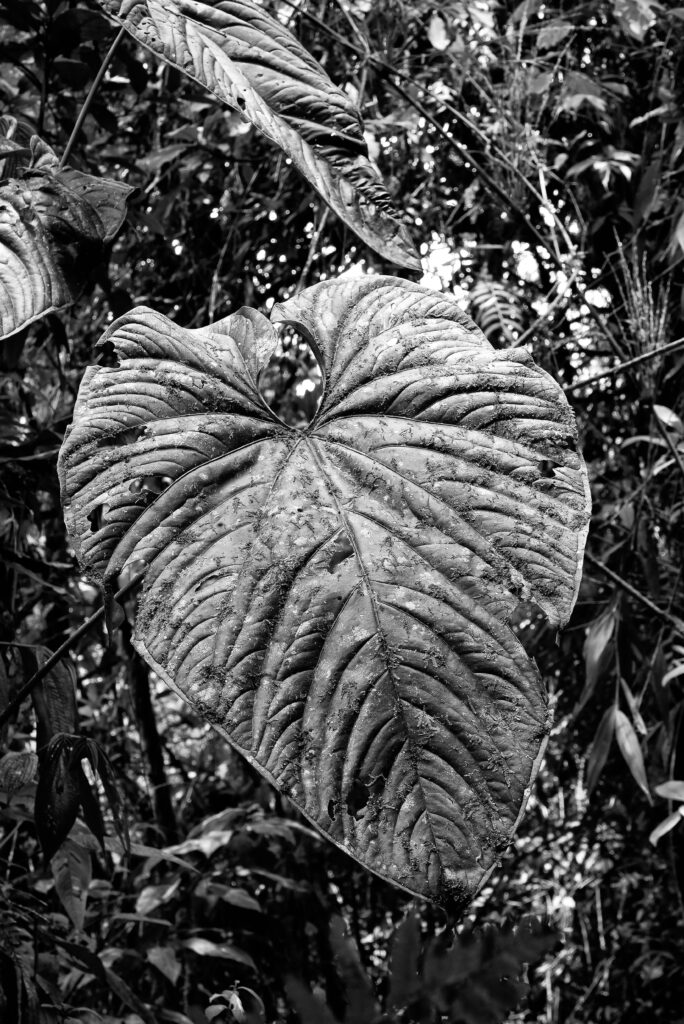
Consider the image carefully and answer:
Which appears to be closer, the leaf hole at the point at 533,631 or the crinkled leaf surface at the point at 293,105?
the crinkled leaf surface at the point at 293,105

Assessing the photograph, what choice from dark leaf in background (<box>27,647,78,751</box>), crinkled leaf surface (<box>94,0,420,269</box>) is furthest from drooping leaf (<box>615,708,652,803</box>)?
crinkled leaf surface (<box>94,0,420,269</box>)

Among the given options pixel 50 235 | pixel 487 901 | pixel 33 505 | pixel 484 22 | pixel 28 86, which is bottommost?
pixel 487 901

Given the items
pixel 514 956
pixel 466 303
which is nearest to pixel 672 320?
pixel 466 303

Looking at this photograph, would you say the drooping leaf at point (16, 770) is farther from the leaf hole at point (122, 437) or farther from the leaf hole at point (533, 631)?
the leaf hole at point (533, 631)

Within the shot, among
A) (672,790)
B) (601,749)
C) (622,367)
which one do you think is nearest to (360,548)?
(622,367)

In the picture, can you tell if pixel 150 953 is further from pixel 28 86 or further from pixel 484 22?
pixel 484 22

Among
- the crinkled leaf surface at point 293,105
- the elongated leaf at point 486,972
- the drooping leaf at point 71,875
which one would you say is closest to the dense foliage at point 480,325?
the drooping leaf at point 71,875
